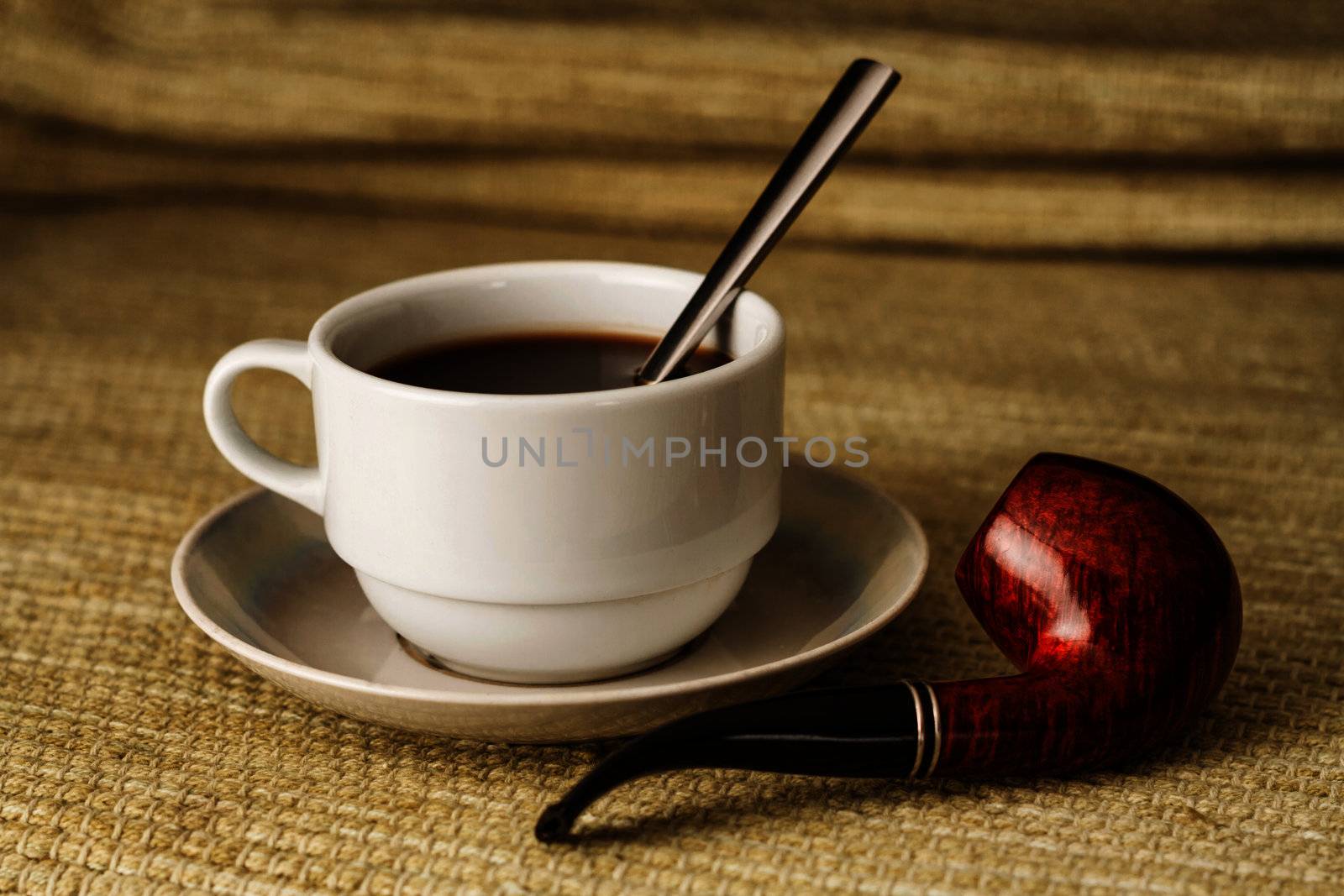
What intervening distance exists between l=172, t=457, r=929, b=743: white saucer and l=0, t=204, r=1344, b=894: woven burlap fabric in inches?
1.2

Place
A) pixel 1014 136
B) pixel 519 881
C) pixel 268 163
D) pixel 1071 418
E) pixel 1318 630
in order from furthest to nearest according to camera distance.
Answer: pixel 268 163 < pixel 1014 136 < pixel 1071 418 < pixel 1318 630 < pixel 519 881

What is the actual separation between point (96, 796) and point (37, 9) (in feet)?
3.94

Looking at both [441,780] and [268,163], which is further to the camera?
[268,163]

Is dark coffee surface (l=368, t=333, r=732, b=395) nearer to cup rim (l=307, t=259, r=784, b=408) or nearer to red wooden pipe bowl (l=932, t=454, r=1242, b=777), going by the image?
cup rim (l=307, t=259, r=784, b=408)

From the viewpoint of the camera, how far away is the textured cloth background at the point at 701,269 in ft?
1.78

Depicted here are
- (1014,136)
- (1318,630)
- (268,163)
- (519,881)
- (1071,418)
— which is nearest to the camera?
(519,881)

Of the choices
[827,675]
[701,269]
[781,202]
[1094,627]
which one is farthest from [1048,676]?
[701,269]

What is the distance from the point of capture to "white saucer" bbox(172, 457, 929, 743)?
53cm

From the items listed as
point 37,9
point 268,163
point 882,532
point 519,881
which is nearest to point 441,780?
point 519,881

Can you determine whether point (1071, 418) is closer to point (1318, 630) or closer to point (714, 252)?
point (1318, 630)

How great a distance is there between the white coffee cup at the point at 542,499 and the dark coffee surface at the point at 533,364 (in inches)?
1.0

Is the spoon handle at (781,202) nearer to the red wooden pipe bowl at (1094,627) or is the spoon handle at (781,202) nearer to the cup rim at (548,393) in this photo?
the cup rim at (548,393)

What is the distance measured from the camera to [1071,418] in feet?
3.37

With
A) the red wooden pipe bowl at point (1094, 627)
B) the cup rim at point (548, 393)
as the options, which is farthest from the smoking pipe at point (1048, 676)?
the cup rim at point (548, 393)
